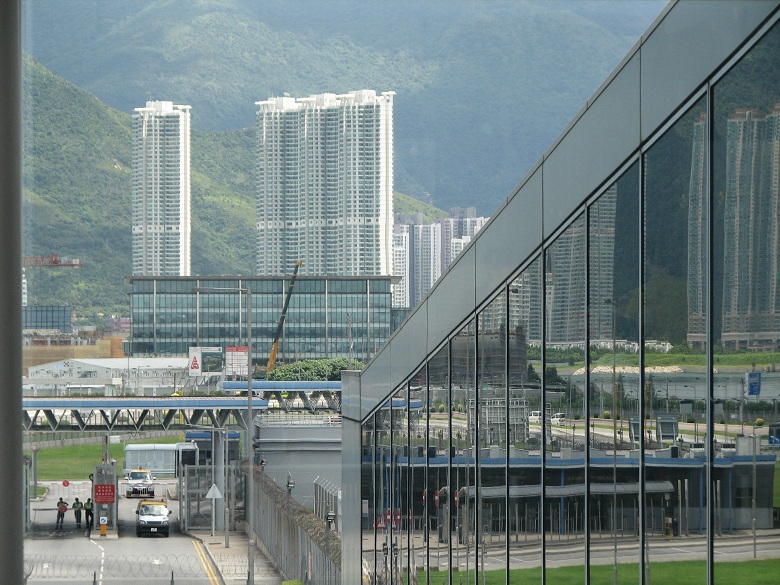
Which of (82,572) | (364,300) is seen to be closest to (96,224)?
(364,300)

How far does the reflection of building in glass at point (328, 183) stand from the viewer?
3157 inches

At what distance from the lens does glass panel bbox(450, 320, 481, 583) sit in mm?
5230

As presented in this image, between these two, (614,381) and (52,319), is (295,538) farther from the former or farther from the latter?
(52,319)

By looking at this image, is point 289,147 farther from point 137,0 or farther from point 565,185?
point 565,185

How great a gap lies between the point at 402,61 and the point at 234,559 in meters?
89.0

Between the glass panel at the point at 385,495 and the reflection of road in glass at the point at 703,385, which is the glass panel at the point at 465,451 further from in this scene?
the reflection of road in glass at the point at 703,385

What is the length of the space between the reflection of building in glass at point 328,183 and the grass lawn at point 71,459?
38.2m

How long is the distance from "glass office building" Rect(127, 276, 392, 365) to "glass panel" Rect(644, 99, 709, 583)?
184ft

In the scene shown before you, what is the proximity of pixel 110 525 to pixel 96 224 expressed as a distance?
5609cm

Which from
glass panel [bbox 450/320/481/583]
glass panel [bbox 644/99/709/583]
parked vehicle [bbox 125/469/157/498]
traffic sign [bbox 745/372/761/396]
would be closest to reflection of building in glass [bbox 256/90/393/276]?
parked vehicle [bbox 125/469/157/498]

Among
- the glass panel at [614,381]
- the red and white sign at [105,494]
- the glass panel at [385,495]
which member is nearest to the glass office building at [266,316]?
the red and white sign at [105,494]

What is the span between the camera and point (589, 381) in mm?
3652

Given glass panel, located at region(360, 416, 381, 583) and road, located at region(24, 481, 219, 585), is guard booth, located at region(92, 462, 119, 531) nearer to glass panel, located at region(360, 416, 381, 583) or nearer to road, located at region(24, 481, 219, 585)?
road, located at region(24, 481, 219, 585)

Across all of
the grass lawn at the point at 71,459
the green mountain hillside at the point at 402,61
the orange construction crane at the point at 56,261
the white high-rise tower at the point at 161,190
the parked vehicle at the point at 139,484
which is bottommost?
the grass lawn at the point at 71,459
